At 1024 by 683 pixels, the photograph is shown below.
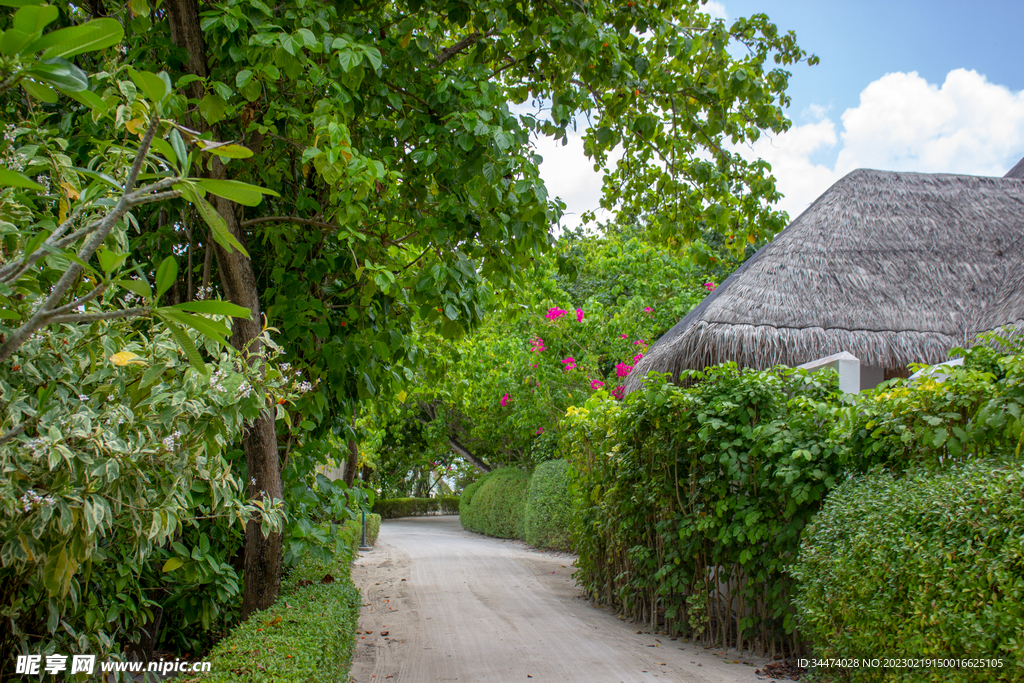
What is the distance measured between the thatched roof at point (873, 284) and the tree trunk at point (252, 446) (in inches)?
203

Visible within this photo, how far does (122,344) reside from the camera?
97.2 inches

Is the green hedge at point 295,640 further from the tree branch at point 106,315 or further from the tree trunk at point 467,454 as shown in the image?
the tree trunk at point 467,454

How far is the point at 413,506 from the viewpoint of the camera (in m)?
31.7

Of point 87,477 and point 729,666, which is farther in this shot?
point 729,666

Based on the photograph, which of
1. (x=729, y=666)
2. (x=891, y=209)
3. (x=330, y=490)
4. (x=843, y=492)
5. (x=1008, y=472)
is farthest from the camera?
(x=891, y=209)

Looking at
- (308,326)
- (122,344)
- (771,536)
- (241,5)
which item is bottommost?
(771,536)

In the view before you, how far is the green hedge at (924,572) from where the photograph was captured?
2.59 metres

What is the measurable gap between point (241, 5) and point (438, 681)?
4.37m

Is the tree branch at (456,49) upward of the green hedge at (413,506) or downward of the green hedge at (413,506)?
upward

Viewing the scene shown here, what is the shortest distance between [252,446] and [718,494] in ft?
11.3

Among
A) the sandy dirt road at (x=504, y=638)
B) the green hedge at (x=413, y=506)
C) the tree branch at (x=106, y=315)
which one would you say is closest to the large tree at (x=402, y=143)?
the sandy dirt road at (x=504, y=638)

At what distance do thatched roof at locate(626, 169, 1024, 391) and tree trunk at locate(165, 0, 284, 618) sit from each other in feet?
17.0

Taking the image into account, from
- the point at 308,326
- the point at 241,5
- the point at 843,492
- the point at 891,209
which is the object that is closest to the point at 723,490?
the point at 843,492

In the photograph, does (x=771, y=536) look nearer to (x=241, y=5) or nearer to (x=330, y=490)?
(x=330, y=490)
